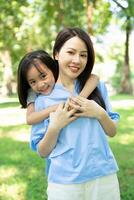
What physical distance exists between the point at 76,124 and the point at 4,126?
7444mm

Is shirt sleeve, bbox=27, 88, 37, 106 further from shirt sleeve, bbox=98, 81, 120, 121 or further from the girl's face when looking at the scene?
shirt sleeve, bbox=98, 81, 120, 121

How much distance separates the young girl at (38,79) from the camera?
222 centimetres

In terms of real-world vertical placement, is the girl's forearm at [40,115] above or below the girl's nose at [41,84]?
below

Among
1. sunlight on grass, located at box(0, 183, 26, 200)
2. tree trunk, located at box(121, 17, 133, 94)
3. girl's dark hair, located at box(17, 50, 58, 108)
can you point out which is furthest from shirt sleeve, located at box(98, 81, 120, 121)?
tree trunk, located at box(121, 17, 133, 94)

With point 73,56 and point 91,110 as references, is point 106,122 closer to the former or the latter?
point 91,110

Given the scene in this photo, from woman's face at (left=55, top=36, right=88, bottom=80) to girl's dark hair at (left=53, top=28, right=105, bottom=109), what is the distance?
0.07 ft

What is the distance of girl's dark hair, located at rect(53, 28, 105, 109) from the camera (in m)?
2.19

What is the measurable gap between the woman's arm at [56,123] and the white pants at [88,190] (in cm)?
22

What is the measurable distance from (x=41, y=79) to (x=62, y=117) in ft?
0.82

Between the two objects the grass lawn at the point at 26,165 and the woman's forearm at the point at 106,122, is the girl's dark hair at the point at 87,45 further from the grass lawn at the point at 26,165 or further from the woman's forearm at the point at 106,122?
the grass lawn at the point at 26,165

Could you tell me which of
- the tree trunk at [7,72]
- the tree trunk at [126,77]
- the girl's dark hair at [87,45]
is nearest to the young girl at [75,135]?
the girl's dark hair at [87,45]

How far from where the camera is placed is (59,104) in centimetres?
216

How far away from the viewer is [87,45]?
2.19 m

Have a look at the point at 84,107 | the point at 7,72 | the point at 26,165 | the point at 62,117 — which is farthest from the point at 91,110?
the point at 7,72
